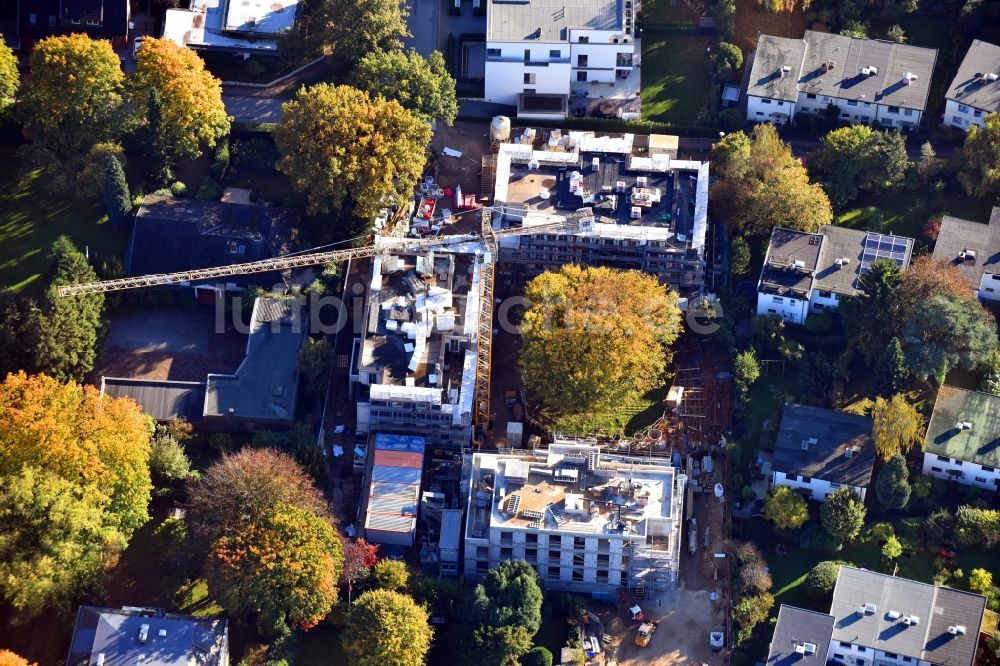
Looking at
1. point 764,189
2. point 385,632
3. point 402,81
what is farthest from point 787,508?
point 402,81

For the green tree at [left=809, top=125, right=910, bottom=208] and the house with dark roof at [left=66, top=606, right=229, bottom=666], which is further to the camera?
the green tree at [left=809, top=125, right=910, bottom=208]

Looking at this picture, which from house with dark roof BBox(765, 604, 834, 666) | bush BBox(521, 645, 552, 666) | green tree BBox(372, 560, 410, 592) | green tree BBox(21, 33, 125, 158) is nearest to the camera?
house with dark roof BBox(765, 604, 834, 666)

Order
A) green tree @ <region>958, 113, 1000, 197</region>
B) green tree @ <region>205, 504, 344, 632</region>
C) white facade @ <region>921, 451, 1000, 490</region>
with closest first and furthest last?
green tree @ <region>205, 504, 344, 632</region>, white facade @ <region>921, 451, 1000, 490</region>, green tree @ <region>958, 113, 1000, 197</region>

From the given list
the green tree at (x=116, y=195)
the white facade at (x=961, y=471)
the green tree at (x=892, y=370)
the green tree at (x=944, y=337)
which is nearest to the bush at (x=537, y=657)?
the white facade at (x=961, y=471)

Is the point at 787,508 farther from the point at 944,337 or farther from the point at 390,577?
the point at 390,577

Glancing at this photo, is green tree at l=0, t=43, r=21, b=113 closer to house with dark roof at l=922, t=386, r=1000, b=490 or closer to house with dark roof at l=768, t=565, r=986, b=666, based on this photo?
house with dark roof at l=768, t=565, r=986, b=666

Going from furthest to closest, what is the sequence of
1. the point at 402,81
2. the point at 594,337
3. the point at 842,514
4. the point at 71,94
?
the point at 402,81
the point at 71,94
the point at 594,337
the point at 842,514

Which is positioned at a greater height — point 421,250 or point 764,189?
point 764,189

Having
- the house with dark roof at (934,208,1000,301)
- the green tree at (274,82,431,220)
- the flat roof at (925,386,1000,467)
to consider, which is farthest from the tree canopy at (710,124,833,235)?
the green tree at (274,82,431,220)
